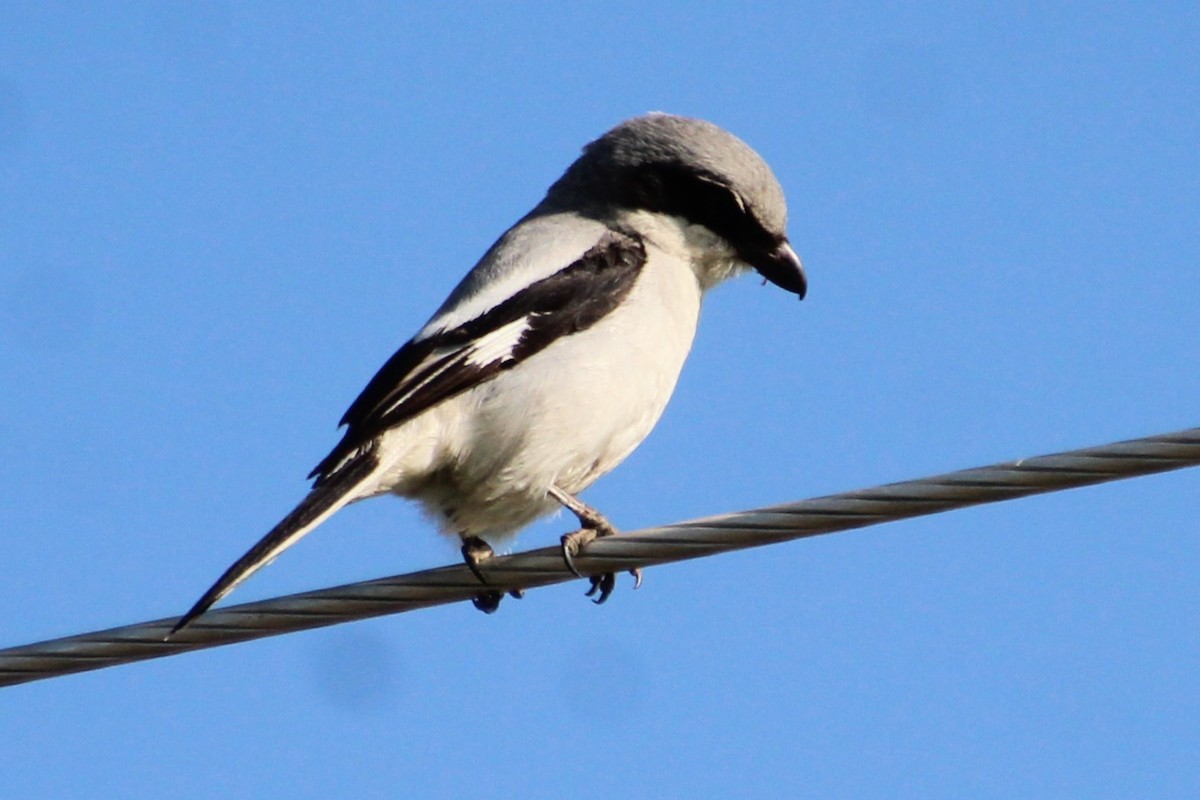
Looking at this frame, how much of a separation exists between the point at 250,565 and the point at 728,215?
242cm

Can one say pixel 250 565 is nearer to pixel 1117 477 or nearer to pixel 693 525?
pixel 693 525

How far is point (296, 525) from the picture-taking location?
4105mm

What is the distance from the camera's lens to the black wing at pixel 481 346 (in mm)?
4594

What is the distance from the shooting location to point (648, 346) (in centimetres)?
504

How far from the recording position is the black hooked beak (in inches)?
225

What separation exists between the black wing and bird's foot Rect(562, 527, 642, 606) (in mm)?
572

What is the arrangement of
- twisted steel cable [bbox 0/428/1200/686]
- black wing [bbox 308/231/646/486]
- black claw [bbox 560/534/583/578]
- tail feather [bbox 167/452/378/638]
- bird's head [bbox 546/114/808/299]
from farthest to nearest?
bird's head [bbox 546/114/808/299], black wing [bbox 308/231/646/486], black claw [bbox 560/534/583/578], tail feather [bbox 167/452/378/638], twisted steel cable [bbox 0/428/1200/686]

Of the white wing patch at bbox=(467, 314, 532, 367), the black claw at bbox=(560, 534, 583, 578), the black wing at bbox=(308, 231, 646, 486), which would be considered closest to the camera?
the black claw at bbox=(560, 534, 583, 578)

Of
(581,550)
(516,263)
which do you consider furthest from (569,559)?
(516,263)

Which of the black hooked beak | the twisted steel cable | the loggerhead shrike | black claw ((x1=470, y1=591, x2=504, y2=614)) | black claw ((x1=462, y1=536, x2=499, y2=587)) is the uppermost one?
the black hooked beak

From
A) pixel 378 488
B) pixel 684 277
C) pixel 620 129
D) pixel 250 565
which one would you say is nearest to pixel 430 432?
pixel 378 488

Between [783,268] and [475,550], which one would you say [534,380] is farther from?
[783,268]

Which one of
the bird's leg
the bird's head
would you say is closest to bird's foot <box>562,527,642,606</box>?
the bird's leg

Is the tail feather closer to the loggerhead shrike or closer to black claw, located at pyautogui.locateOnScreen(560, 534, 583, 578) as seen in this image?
the loggerhead shrike
